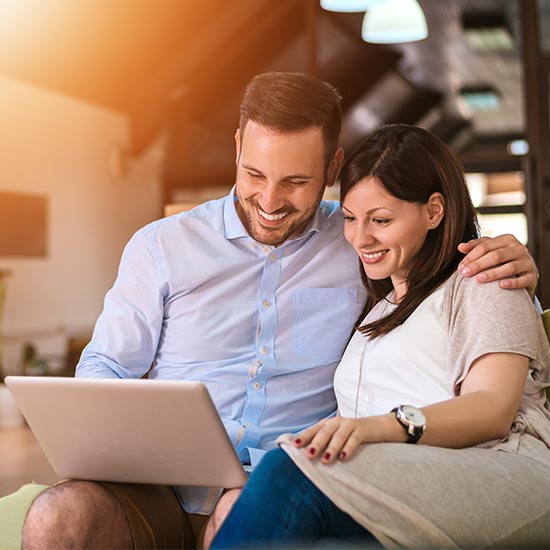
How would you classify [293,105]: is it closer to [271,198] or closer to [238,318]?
[271,198]

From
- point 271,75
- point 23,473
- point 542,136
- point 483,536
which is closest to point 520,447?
point 483,536

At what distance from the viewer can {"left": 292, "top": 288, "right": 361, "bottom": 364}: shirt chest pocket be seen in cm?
210

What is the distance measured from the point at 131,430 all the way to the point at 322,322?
636 millimetres

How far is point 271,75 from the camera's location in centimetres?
211

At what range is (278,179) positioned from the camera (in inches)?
79.9

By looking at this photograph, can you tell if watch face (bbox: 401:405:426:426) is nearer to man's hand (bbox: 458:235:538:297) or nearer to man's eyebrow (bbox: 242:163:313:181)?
man's hand (bbox: 458:235:538:297)

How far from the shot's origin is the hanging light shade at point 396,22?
5.69 metres

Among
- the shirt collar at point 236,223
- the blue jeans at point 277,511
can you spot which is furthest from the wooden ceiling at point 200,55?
the blue jeans at point 277,511

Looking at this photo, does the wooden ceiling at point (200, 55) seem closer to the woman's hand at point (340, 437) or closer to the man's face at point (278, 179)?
the man's face at point (278, 179)

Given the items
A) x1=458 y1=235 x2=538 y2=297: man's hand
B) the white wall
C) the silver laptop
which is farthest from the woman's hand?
Result: the white wall

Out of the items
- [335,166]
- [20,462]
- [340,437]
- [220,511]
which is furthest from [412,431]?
[20,462]

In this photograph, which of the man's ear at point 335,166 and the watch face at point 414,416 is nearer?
the watch face at point 414,416

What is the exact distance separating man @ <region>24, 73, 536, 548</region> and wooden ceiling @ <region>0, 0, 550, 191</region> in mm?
4771

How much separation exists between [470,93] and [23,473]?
341 inches
